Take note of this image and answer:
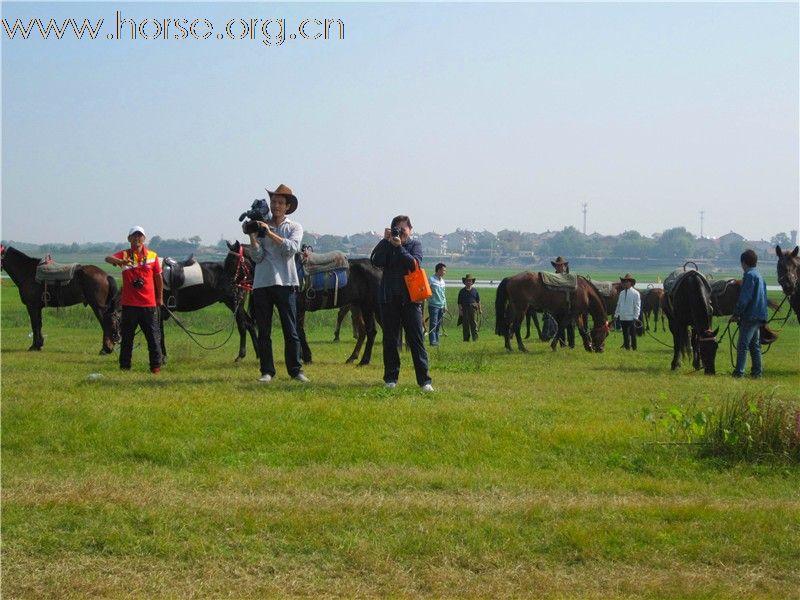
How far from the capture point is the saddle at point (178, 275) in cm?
1720

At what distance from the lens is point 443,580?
20.9ft

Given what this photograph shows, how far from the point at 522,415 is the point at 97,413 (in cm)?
430

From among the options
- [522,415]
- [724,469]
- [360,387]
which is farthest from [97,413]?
[724,469]

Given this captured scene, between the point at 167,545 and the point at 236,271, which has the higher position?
the point at 236,271

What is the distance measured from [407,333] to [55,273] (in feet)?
31.4

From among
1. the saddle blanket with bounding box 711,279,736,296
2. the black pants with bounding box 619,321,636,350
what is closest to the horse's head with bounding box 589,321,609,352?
the black pants with bounding box 619,321,636,350

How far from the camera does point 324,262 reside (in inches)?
643

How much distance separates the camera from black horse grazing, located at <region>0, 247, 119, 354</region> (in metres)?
19.0

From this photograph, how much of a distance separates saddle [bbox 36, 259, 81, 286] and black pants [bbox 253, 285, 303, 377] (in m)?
7.91

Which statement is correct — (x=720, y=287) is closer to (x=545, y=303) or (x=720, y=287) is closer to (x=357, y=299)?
(x=545, y=303)

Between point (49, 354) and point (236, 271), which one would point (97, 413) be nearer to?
point (236, 271)

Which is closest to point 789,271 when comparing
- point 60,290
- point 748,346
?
point 748,346

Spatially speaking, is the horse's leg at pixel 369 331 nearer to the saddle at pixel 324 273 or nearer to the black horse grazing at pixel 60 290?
the saddle at pixel 324 273

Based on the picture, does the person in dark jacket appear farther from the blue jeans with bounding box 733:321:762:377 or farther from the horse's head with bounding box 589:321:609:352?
the horse's head with bounding box 589:321:609:352
